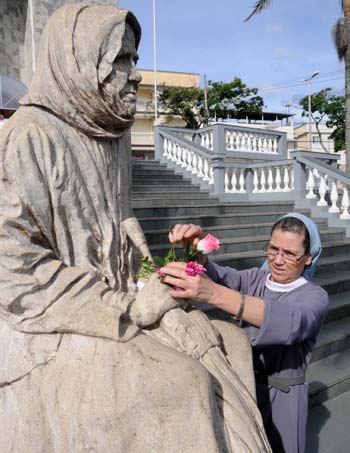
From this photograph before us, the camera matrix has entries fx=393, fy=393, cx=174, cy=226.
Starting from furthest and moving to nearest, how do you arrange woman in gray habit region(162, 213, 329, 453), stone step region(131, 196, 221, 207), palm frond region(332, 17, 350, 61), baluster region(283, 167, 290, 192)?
palm frond region(332, 17, 350, 61)
baluster region(283, 167, 290, 192)
stone step region(131, 196, 221, 207)
woman in gray habit region(162, 213, 329, 453)

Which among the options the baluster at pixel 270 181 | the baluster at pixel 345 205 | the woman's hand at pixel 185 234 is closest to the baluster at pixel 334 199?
the baluster at pixel 345 205

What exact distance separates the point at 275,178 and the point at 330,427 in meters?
5.82

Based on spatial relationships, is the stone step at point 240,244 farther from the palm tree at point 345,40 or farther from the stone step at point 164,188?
the palm tree at point 345,40

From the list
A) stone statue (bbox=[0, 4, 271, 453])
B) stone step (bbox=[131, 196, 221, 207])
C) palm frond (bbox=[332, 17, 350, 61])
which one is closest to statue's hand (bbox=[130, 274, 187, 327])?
stone statue (bbox=[0, 4, 271, 453])

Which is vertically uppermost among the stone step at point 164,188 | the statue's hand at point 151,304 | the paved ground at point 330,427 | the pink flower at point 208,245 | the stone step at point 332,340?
the stone step at point 164,188

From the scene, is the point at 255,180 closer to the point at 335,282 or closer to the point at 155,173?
the point at 155,173

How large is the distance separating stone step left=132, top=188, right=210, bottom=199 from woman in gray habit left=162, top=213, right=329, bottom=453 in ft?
14.8

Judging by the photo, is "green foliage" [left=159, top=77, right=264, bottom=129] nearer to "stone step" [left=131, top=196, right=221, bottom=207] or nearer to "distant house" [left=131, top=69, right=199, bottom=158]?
"distant house" [left=131, top=69, right=199, bottom=158]

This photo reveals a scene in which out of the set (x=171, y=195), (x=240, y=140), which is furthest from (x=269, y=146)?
(x=171, y=195)

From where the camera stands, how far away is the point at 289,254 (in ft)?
5.86

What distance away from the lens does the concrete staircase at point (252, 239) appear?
3.79 meters

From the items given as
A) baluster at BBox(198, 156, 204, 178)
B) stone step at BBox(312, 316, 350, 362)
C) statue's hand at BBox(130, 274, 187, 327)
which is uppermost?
baluster at BBox(198, 156, 204, 178)

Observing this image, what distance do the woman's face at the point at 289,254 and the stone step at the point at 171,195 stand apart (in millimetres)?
4532

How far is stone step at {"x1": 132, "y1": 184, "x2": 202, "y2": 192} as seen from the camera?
286 inches
